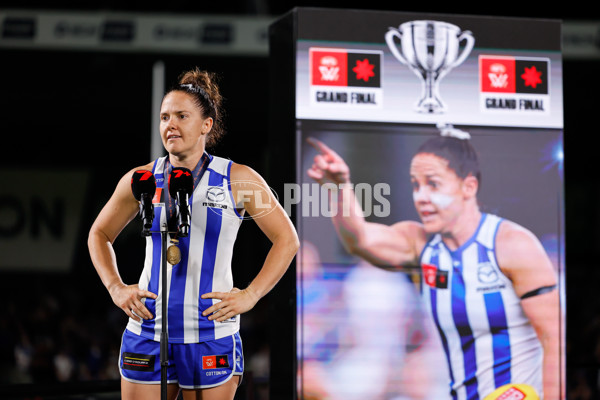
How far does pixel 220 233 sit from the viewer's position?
2.57 meters

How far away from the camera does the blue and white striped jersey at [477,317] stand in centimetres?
369

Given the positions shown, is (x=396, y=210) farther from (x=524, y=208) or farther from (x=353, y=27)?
(x=353, y=27)

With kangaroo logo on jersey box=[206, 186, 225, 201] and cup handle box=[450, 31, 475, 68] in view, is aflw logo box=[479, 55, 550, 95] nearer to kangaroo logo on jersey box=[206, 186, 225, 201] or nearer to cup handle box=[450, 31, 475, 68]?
cup handle box=[450, 31, 475, 68]

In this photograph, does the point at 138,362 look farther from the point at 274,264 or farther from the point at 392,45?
the point at 392,45

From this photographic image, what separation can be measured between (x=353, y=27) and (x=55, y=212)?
6555mm

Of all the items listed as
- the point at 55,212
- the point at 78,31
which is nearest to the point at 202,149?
the point at 78,31

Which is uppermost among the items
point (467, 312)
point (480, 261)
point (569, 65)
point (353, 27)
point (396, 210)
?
point (569, 65)

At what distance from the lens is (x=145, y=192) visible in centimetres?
242

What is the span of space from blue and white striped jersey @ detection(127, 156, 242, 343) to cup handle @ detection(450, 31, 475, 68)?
1611 mm

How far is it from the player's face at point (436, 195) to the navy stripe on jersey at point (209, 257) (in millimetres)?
1389

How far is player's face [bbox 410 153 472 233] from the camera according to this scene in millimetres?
3715

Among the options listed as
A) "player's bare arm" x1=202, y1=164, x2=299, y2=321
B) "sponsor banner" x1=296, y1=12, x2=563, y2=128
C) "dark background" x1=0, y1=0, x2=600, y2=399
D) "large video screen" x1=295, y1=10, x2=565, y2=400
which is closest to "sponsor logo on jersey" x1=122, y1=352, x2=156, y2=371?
"player's bare arm" x1=202, y1=164, x2=299, y2=321

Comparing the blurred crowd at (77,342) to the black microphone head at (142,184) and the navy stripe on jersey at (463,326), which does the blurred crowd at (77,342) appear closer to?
the navy stripe on jersey at (463,326)

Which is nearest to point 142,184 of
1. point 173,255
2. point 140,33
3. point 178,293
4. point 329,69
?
point 173,255
